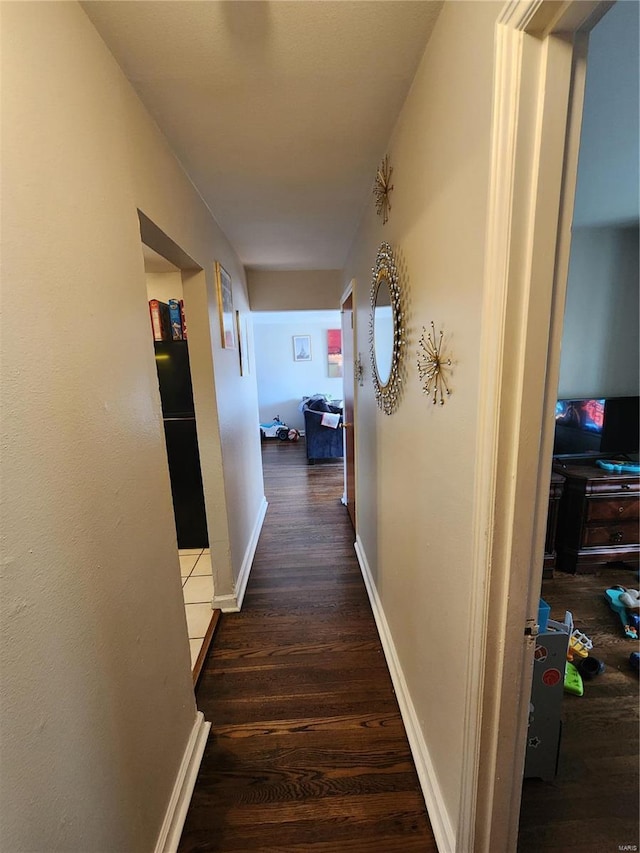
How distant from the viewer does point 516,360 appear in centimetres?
66

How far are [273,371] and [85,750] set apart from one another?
6361 mm

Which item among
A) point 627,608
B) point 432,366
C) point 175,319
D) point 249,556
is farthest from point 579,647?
point 175,319

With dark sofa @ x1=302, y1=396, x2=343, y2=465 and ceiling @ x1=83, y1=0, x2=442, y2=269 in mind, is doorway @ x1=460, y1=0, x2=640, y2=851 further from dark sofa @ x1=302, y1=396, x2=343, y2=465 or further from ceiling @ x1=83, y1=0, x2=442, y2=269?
dark sofa @ x1=302, y1=396, x2=343, y2=465

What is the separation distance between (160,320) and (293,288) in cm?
138

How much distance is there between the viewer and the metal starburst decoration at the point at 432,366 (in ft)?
3.16

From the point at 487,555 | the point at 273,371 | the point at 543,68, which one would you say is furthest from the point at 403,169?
the point at 273,371

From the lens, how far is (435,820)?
1.10m

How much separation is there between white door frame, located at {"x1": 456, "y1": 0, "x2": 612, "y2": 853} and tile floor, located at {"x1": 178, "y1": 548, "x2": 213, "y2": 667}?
1397 millimetres

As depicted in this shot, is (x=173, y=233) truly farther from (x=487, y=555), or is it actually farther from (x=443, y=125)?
(x=487, y=555)

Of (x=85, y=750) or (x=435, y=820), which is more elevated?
(x=85, y=750)

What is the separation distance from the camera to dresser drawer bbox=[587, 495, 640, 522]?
2340mm

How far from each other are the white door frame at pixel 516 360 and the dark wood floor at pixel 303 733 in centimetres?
48

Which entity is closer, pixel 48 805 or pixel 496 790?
pixel 48 805

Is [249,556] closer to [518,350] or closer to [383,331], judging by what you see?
[383,331]
